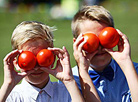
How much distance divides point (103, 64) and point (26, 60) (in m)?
1.13

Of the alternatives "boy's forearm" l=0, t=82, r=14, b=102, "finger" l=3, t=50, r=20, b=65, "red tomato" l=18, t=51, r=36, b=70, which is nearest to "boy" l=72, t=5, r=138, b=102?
"red tomato" l=18, t=51, r=36, b=70

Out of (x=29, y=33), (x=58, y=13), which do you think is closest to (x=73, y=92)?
(x=29, y=33)

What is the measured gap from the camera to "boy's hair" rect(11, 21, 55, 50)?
3.69 meters

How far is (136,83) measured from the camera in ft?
12.4

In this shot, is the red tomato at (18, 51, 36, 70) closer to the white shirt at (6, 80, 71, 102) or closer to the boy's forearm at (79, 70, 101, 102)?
the white shirt at (6, 80, 71, 102)

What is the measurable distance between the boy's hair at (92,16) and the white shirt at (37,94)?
84cm

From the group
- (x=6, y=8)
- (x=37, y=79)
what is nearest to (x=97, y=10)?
(x=37, y=79)

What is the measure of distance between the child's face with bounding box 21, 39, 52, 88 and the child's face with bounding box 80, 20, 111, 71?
24.4 inches

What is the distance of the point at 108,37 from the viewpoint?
378 cm

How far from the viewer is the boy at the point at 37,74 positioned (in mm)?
3564

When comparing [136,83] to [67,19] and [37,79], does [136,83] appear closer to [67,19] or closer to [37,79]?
[37,79]

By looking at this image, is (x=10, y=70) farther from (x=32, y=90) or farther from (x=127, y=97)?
(x=127, y=97)

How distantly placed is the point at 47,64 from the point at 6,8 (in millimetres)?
33425

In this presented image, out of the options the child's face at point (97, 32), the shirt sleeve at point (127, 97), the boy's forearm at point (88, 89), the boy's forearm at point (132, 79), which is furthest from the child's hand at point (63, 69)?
the shirt sleeve at point (127, 97)
